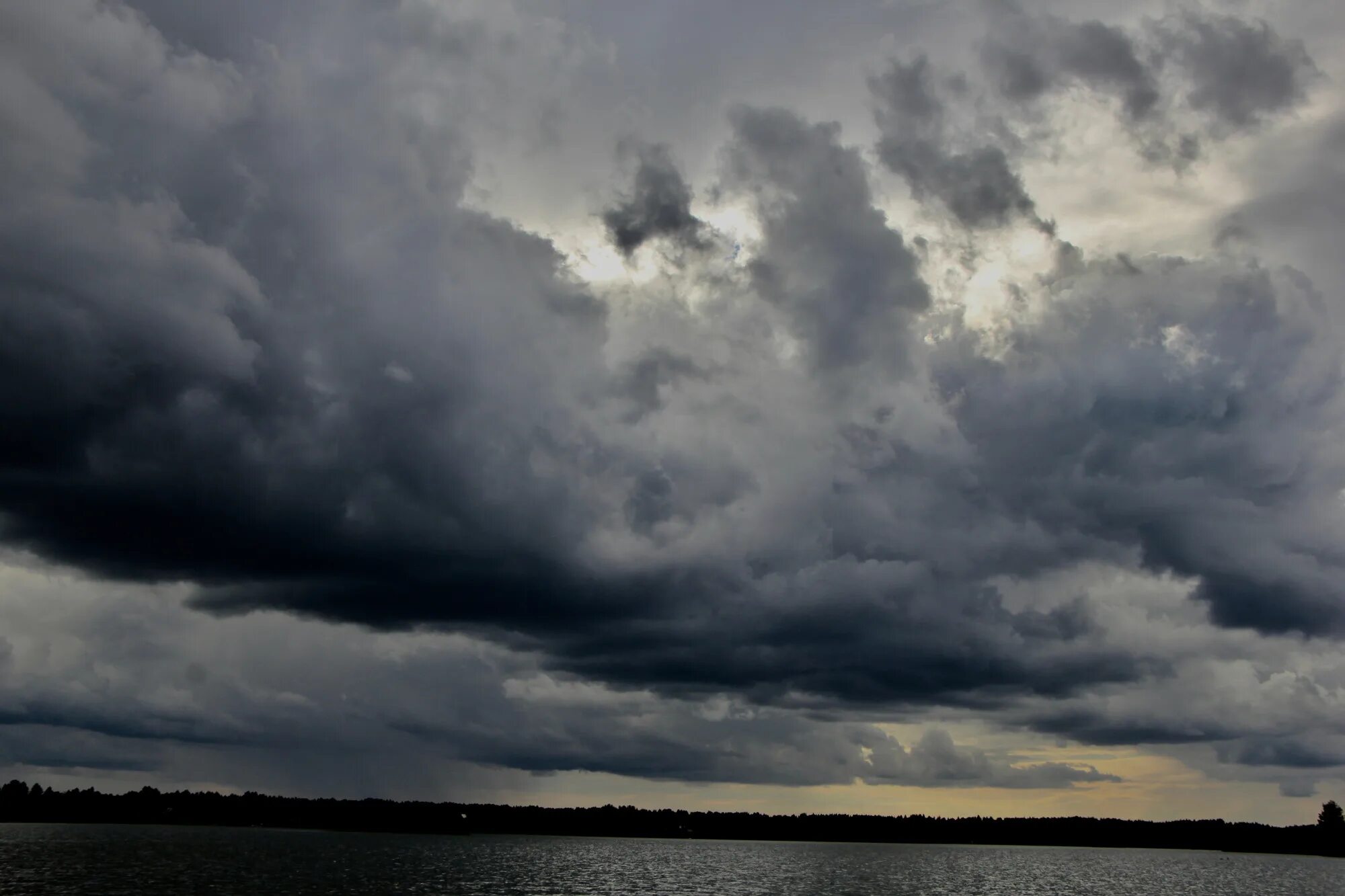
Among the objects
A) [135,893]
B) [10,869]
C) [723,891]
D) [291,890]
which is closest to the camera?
[135,893]

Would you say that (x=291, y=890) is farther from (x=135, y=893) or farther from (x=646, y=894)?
(x=646, y=894)

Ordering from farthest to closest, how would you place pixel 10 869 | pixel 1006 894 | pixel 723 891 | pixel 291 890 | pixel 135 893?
pixel 1006 894, pixel 723 891, pixel 10 869, pixel 291 890, pixel 135 893

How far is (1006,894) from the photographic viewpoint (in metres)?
194

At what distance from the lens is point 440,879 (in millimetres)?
187875

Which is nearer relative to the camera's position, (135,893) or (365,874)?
(135,893)

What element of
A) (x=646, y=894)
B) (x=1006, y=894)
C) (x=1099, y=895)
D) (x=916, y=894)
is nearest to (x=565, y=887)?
(x=646, y=894)

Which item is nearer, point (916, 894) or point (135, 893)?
point (135, 893)

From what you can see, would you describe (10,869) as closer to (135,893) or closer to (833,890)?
(135,893)

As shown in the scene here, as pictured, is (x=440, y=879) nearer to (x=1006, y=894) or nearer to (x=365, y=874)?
(x=365, y=874)

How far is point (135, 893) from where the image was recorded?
131 m

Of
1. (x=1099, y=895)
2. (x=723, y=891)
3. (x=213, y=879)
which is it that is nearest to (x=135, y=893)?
(x=213, y=879)

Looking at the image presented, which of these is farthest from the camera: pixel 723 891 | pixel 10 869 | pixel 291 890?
pixel 723 891

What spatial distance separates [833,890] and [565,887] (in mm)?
48896

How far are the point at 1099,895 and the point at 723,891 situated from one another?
75.1 metres
